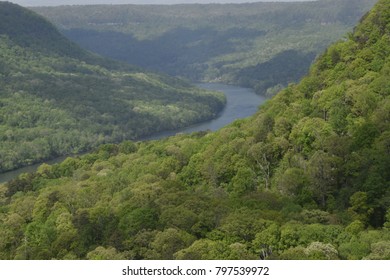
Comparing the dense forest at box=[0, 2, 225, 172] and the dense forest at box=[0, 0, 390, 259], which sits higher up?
the dense forest at box=[0, 0, 390, 259]

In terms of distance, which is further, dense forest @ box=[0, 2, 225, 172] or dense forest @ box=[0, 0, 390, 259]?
dense forest @ box=[0, 2, 225, 172]

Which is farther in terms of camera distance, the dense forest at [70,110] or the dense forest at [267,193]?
the dense forest at [70,110]

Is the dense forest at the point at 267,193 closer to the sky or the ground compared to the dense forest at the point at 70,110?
closer to the sky

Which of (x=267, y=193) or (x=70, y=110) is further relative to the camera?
(x=70, y=110)

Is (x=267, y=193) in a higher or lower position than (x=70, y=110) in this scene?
higher

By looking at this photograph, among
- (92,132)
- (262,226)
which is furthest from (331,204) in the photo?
(92,132)
